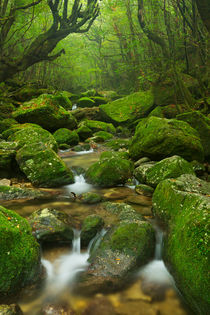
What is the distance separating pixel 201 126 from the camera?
710 cm

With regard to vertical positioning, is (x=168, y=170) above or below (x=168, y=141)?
below

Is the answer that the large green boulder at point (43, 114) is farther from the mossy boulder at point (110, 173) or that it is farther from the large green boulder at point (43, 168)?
the mossy boulder at point (110, 173)

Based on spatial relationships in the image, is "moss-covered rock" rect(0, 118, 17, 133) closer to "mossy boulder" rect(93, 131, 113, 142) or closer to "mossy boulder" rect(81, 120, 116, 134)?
"mossy boulder" rect(93, 131, 113, 142)

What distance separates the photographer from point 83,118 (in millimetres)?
15578

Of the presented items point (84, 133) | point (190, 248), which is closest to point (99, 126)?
point (84, 133)

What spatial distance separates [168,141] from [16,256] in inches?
195

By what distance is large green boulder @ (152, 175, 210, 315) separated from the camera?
82.9 inches

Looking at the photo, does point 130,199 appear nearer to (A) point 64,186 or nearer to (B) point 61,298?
(A) point 64,186

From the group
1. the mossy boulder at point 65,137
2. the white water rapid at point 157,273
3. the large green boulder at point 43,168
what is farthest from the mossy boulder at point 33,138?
the white water rapid at point 157,273

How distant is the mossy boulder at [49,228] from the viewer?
10.8 ft

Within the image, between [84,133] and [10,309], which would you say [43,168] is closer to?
[10,309]

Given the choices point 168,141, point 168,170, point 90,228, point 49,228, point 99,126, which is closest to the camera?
point 49,228

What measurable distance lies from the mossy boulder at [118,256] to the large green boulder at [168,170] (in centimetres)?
190

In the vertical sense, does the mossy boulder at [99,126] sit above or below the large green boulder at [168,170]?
below
